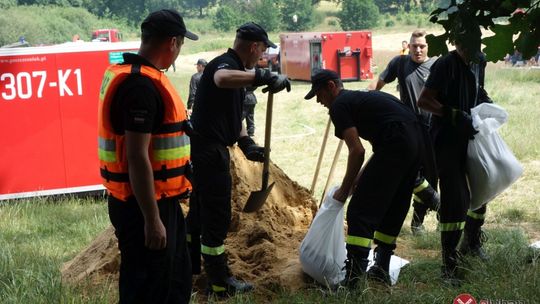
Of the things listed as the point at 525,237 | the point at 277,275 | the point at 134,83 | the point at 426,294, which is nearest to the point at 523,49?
the point at 134,83

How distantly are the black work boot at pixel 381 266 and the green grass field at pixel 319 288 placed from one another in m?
0.11

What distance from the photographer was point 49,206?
858 cm

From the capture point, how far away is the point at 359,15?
68125 millimetres

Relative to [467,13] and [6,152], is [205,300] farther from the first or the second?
[6,152]

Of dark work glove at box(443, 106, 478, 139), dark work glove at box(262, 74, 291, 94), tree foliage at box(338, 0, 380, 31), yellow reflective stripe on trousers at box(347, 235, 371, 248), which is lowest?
tree foliage at box(338, 0, 380, 31)

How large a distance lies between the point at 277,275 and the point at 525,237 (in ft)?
7.62

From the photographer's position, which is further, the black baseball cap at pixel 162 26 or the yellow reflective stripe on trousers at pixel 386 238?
the yellow reflective stripe on trousers at pixel 386 238

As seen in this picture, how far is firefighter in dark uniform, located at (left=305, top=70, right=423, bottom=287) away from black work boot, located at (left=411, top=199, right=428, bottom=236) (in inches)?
73.0

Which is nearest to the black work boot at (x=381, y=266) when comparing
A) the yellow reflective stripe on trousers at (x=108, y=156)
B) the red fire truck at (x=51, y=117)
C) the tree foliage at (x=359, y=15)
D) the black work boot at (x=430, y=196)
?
the black work boot at (x=430, y=196)

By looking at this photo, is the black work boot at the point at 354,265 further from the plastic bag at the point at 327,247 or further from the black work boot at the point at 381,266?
the black work boot at the point at 381,266

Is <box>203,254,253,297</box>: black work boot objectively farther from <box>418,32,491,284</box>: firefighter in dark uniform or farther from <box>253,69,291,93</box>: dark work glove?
<box>418,32,491,284</box>: firefighter in dark uniform

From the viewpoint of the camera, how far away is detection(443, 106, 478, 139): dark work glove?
501cm

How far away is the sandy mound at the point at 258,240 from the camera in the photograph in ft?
17.5

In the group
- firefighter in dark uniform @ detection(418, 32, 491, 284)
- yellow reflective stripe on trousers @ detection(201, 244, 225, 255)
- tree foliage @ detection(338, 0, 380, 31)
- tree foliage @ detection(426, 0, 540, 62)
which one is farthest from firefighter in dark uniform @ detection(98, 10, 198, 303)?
tree foliage @ detection(338, 0, 380, 31)
